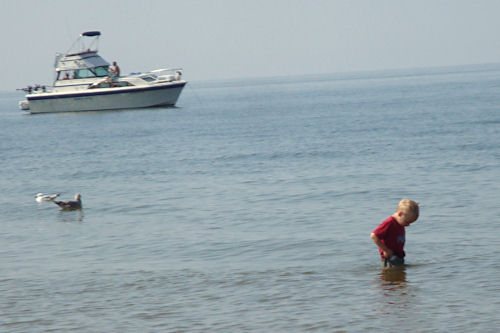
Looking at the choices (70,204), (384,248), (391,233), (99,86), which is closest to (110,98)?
(99,86)

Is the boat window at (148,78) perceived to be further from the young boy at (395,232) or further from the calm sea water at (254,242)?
the young boy at (395,232)

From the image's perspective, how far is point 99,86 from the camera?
6184 cm

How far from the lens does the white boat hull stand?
61250mm

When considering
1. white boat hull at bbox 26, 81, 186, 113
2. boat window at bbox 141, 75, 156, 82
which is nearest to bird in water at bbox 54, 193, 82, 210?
white boat hull at bbox 26, 81, 186, 113

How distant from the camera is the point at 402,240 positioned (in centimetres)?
956

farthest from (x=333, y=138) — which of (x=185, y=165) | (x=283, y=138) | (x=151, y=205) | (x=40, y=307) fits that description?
(x=40, y=307)

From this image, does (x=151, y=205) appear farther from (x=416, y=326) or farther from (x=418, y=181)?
(x=416, y=326)

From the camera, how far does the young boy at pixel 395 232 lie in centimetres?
887

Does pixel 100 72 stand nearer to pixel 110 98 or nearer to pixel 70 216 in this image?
pixel 110 98

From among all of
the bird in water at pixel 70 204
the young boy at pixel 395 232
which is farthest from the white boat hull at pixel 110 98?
the young boy at pixel 395 232

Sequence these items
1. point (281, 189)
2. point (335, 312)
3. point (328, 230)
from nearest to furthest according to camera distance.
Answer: point (335, 312) < point (328, 230) < point (281, 189)

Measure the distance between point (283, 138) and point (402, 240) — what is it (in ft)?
99.3

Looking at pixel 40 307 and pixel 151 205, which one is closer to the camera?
pixel 40 307

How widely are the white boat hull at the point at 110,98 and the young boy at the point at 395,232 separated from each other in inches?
2076
